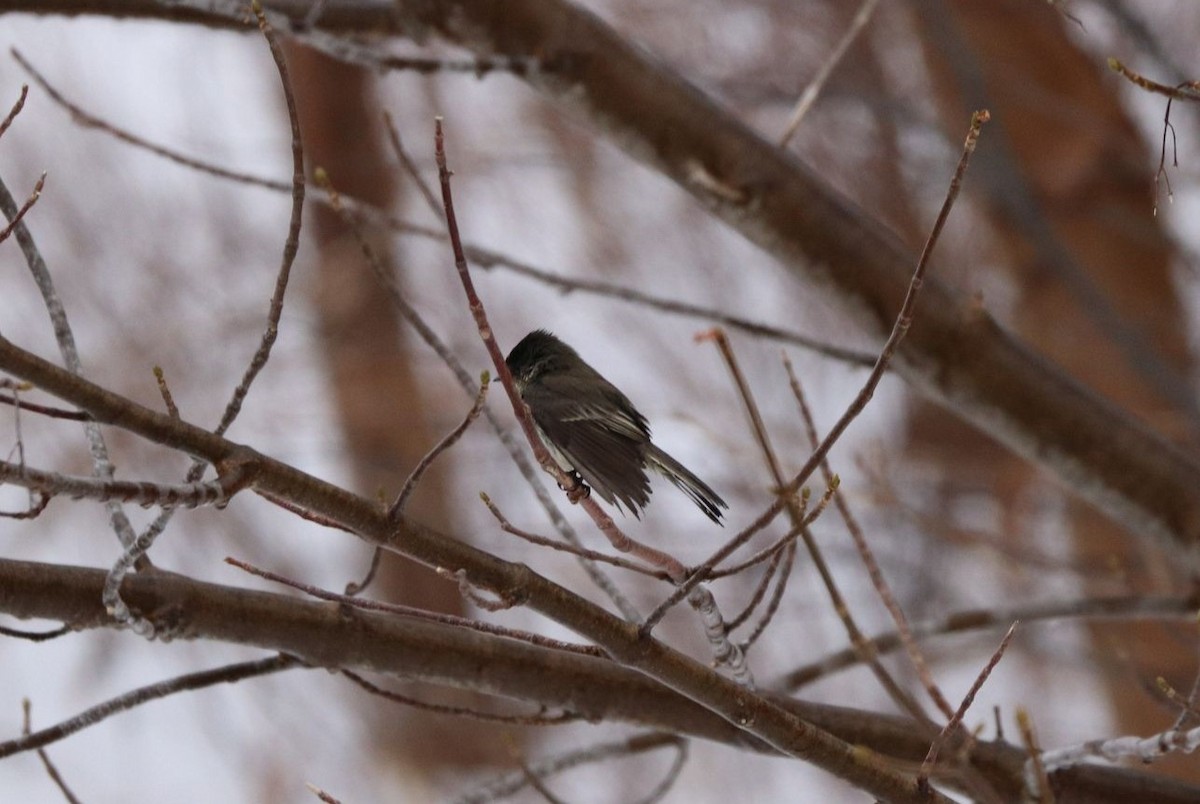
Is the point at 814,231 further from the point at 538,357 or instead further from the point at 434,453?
the point at 434,453

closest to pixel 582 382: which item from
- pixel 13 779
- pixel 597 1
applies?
pixel 597 1

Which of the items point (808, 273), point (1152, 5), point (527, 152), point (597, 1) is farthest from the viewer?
point (527, 152)

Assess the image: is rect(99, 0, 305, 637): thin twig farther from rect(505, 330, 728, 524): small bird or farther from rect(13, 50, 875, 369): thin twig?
rect(13, 50, 875, 369): thin twig

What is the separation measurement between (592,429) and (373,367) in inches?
150

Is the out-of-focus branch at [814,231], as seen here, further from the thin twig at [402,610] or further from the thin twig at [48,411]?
the thin twig at [48,411]

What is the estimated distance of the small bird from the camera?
5.04ft

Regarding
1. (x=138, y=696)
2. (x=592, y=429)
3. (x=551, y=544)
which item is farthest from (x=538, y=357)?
(x=551, y=544)

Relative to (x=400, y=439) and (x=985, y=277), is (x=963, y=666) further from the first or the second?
(x=400, y=439)

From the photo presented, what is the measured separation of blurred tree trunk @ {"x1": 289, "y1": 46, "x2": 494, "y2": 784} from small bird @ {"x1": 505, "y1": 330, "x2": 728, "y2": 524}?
272cm

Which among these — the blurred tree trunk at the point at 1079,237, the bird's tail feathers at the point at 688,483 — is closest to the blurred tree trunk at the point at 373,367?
the blurred tree trunk at the point at 1079,237

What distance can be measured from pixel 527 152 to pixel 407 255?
0.74 metres

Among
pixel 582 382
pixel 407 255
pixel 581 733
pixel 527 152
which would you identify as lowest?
pixel 582 382

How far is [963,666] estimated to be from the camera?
18.0 feet

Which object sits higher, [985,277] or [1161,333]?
[985,277]
